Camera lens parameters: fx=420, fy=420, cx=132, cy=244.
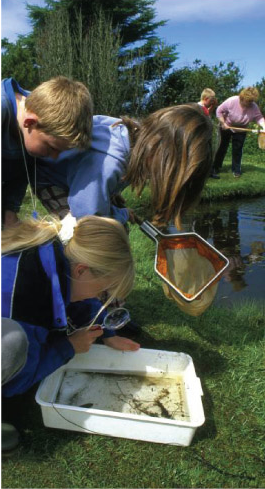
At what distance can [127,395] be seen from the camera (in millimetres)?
2066

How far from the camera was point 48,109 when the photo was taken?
1755 millimetres

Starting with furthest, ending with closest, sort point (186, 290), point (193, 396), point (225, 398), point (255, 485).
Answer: point (186, 290) → point (225, 398) → point (193, 396) → point (255, 485)

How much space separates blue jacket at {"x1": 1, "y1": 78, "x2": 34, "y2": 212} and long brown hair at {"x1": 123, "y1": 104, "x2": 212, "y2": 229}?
0.54 metres

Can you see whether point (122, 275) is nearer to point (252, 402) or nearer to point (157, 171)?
point (157, 171)

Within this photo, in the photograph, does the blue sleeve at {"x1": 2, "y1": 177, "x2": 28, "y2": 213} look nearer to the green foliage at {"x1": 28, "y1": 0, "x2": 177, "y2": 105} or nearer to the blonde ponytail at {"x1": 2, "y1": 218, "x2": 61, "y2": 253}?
the blonde ponytail at {"x1": 2, "y1": 218, "x2": 61, "y2": 253}

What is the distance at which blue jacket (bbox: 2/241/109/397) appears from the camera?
5.39 ft

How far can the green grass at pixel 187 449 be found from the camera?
162 cm

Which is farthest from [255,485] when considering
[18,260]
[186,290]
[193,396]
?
[18,260]

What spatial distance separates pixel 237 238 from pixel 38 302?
3786 mm

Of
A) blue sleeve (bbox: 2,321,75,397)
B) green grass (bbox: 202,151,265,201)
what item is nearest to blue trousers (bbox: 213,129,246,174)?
green grass (bbox: 202,151,265,201)

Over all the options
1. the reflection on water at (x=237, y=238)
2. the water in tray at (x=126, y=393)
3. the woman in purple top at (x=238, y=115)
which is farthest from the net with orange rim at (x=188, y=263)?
the woman in purple top at (x=238, y=115)

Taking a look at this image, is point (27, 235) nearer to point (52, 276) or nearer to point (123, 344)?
point (52, 276)

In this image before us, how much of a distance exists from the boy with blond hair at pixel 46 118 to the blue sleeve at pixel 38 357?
79cm

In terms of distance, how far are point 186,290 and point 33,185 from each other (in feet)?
3.27
